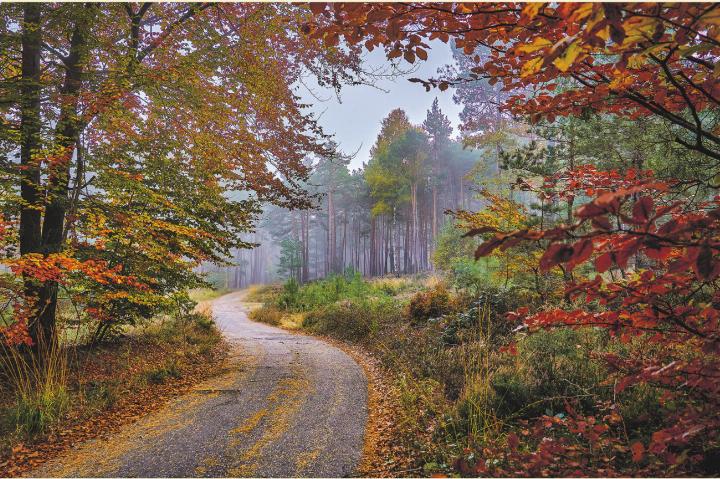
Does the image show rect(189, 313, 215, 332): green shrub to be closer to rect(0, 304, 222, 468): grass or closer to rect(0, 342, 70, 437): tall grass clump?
rect(0, 304, 222, 468): grass

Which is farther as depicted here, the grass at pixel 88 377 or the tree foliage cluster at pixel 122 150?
the tree foliage cluster at pixel 122 150

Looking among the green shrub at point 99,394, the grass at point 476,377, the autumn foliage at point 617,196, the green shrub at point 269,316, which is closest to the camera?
the autumn foliage at point 617,196

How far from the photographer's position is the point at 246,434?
13.9 feet

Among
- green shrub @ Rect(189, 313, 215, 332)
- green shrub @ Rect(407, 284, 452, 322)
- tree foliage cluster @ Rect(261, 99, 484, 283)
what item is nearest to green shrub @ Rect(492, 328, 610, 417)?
green shrub @ Rect(407, 284, 452, 322)

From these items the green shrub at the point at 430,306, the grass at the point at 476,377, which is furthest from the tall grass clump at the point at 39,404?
the green shrub at the point at 430,306

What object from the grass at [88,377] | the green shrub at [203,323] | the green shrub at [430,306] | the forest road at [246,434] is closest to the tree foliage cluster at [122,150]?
the grass at [88,377]

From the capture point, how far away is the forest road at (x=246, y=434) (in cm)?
354

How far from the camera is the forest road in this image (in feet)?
11.6

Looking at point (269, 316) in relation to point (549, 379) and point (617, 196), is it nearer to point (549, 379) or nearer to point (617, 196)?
point (549, 379)

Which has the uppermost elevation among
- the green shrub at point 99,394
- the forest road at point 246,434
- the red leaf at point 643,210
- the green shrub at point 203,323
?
the red leaf at point 643,210

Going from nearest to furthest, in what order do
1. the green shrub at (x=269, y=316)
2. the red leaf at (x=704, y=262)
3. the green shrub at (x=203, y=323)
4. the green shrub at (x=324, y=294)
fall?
the red leaf at (x=704, y=262)
the green shrub at (x=203, y=323)
the green shrub at (x=324, y=294)
the green shrub at (x=269, y=316)

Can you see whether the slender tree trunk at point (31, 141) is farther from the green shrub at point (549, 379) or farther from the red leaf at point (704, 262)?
the red leaf at point (704, 262)

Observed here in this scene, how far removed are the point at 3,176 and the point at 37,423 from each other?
3.47m

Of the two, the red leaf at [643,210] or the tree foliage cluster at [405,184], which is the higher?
the tree foliage cluster at [405,184]
